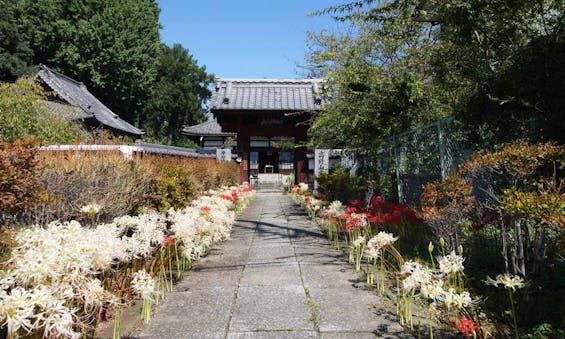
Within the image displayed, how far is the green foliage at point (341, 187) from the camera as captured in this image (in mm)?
9096

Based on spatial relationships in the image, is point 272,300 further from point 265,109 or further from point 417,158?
point 265,109

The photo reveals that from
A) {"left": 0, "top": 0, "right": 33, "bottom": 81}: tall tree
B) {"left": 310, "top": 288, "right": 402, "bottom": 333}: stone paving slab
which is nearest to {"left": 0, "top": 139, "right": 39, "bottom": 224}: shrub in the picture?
{"left": 310, "top": 288, "right": 402, "bottom": 333}: stone paving slab

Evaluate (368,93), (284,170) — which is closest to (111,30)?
(284,170)

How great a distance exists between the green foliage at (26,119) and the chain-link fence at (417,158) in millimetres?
6482

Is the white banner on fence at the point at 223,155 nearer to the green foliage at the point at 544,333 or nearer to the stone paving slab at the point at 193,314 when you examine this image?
the stone paving slab at the point at 193,314

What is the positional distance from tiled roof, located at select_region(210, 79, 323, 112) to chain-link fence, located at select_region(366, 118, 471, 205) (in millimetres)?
6015

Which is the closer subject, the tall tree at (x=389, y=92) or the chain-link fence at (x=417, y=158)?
the chain-link fence at (x=417, y=158)

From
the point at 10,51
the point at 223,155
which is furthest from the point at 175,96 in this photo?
the point at 223,155

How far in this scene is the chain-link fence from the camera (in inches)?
220

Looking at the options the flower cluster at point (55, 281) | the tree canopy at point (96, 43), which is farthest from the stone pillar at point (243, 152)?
the tree canopy at point (96, 43)

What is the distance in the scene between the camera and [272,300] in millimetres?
3510

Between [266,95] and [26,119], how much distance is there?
827 centimetres

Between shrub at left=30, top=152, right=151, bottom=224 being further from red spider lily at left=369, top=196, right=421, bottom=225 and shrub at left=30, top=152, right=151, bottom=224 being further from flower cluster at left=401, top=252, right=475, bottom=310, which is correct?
flower cluster at left=401, top=252, right=475, bottom=310

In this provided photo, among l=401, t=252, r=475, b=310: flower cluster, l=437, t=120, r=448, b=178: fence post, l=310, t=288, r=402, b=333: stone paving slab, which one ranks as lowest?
l=310, t=288, r=402, b=333: stone paving slab
